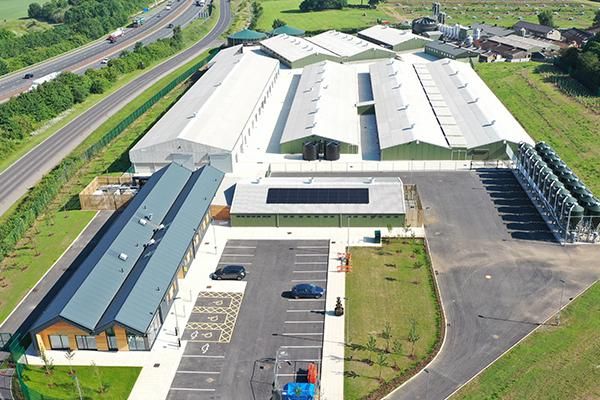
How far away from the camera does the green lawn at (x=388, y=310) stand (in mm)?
49281

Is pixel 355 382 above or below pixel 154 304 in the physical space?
below

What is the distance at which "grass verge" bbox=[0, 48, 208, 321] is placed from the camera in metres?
64.6

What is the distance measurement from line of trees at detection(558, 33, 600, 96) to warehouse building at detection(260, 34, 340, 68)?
5259cm

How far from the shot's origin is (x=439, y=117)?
98.9 metres

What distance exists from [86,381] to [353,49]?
118953mm

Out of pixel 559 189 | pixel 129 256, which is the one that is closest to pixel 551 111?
pixel 559 189

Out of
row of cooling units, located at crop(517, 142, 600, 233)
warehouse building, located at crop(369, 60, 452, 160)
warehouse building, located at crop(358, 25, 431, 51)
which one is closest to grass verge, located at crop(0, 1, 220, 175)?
warehouse building, located at crop(369, 60, 452, 160)

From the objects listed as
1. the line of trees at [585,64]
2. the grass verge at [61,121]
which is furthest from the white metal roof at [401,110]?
the grass verge at [61,121]

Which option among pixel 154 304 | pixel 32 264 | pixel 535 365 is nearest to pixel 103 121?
pixel 32 264

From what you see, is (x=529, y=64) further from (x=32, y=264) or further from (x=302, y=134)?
(x=32, y=264)

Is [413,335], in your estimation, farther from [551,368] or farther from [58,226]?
[58,226]

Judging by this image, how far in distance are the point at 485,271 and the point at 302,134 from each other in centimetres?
4031

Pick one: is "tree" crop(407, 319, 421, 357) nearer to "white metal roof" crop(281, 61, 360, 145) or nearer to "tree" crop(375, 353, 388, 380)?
"tree" crop(375, 353, 388, 380)

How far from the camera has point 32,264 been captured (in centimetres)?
6794
